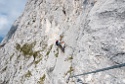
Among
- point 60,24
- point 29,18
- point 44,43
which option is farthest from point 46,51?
point 29,18

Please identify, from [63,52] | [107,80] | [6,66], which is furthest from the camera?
[6,66]

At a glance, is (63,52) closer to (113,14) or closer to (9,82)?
(113,14)

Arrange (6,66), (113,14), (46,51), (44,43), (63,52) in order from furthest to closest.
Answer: (6,66)
(44,43)
(46,51)
(63,52)
(113,14)

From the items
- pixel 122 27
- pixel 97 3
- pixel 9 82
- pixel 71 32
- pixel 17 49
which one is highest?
pixel 97 3

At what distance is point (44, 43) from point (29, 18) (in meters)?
11.2

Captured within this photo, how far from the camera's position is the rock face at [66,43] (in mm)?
15641

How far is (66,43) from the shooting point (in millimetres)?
25953

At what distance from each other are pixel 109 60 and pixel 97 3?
22.4ft

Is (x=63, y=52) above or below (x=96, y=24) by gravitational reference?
below

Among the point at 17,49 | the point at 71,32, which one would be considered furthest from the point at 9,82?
the point at 71,32

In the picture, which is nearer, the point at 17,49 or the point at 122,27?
the point at 122,27

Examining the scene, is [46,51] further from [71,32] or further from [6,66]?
[6,66]

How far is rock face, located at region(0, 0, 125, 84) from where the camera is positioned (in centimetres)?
1564

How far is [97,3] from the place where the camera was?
1983 cm
